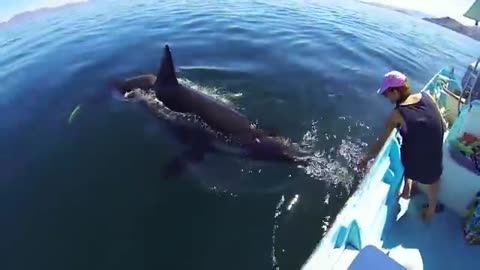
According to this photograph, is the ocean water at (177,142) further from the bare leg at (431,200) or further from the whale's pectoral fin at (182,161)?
the bare leg at (431,200)

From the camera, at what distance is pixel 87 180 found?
30.8 feet

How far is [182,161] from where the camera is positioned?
9.97m

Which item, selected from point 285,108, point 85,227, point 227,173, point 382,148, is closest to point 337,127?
point 285,108

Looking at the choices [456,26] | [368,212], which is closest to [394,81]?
[368,212]

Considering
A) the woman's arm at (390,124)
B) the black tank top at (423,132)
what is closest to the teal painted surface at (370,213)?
the woman's arm at (390,124)

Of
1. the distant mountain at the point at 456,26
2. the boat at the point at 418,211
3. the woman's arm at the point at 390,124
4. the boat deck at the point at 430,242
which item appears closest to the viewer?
the boat at the point at 418,211

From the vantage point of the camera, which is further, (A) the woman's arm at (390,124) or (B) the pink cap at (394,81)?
(A) the woman's arm at (390,124)

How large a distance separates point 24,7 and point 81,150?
1740 cm

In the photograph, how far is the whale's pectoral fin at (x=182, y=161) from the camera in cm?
955

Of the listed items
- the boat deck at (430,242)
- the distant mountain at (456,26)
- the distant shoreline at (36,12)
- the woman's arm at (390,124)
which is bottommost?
the distant mountain at (456,26)

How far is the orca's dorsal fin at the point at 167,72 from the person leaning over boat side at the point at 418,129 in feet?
21.7

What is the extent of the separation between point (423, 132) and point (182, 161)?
17.6 ft

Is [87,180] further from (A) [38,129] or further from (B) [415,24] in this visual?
(B) [415,24]

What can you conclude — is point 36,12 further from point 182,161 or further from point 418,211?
point 418,211
